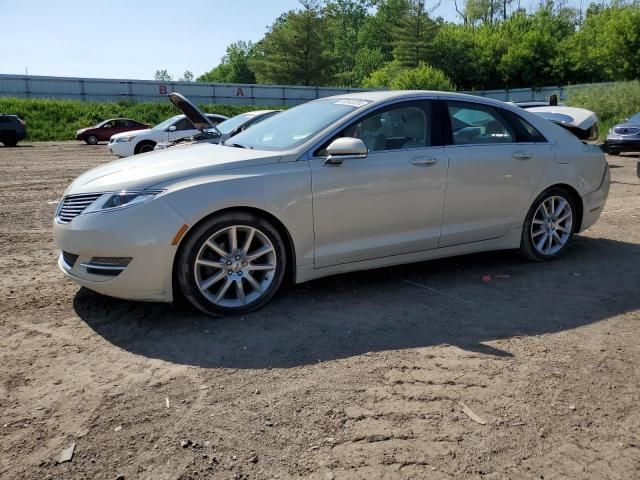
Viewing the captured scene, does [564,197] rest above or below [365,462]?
above

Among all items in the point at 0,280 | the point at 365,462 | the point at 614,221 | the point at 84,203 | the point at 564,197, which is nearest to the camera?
the point at 365,462

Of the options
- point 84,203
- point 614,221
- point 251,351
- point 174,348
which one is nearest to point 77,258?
point 84,203

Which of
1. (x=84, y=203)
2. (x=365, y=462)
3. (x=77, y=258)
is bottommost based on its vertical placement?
(x=365, y=462)

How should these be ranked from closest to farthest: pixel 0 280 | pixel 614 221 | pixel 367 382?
pixel 367 382 < pixel 0 280 < pixel 614 221

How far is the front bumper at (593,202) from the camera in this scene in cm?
580

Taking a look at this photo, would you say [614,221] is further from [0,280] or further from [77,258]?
[0,280]

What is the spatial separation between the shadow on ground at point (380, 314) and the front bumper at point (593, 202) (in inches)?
22.8

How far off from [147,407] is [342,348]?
1.25m

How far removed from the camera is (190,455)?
8.35 feet

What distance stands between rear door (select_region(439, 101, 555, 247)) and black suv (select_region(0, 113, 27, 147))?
88.3 ft

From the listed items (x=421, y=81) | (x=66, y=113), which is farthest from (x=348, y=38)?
(x=66, y=113)

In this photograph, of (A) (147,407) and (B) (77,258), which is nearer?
(A) (147,407)

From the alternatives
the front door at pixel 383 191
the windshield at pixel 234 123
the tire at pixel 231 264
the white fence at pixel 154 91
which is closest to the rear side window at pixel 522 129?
the front door at pixel 383 191

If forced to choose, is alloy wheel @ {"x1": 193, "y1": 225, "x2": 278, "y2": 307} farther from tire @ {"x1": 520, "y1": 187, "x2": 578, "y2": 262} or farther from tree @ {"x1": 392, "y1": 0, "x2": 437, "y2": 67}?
tree @ {"x1": 392, "y1": 0, "x2": 437, "y2": 67}
